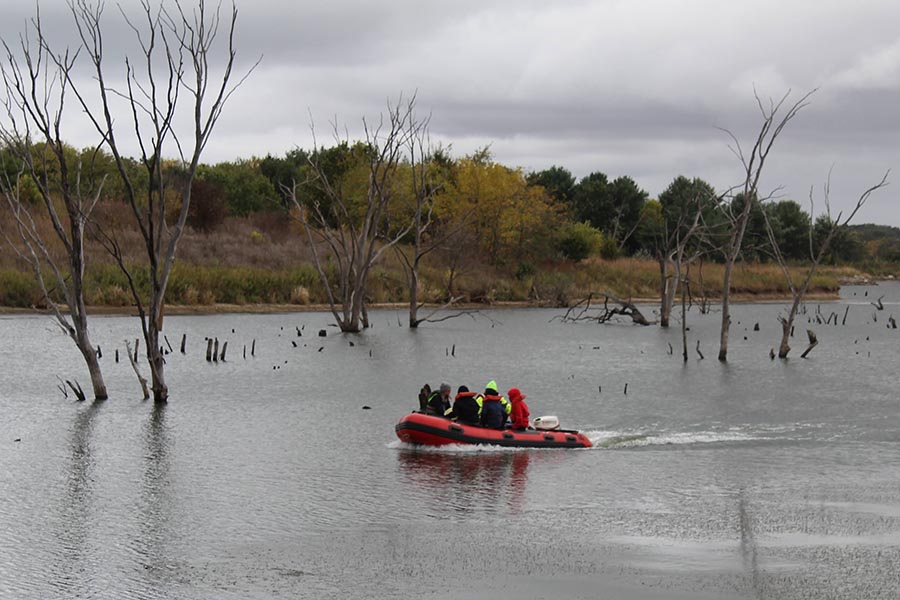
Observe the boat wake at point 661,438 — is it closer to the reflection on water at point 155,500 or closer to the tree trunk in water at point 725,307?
the reflection on water at point 155,500

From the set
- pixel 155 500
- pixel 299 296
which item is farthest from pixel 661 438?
pixel 299 296

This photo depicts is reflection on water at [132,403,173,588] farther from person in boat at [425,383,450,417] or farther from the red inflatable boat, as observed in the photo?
person in boat at [425,383,450,417]

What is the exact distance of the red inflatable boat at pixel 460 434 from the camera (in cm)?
2406

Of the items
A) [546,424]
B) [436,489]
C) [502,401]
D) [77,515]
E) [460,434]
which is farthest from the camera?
[546,424]

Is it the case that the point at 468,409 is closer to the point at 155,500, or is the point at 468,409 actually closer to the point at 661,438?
the point at 661,438

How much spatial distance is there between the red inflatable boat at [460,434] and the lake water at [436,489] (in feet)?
0.90

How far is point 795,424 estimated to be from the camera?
1180 inches

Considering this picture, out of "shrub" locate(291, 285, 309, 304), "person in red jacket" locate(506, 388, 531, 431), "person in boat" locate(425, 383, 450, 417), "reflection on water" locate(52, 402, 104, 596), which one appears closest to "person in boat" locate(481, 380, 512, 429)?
"person in red jacket" locate(506, 388, 531, 431)

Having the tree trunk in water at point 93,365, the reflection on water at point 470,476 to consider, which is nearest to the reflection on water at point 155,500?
the tree trunk in water at point 93,365

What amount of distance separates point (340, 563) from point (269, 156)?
100 metres

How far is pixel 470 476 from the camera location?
72.1 feet

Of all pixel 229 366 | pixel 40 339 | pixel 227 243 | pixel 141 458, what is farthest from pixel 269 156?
pixel 141 458

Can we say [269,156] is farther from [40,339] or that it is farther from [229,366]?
[229,366]

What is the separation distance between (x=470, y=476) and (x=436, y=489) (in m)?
1.34
